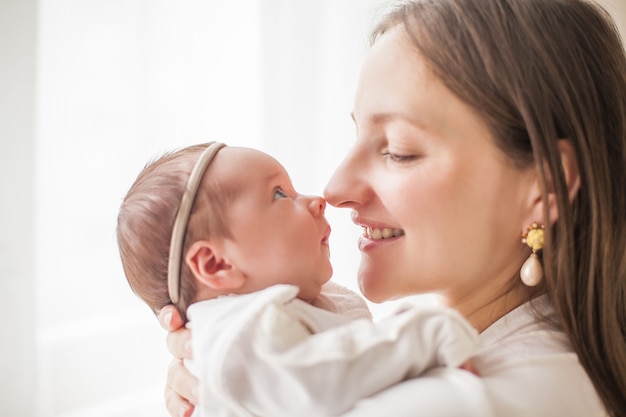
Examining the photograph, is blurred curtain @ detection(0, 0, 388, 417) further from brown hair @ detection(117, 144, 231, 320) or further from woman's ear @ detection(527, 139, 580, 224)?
woman's ear @ detection(527, 139, 580, 224)

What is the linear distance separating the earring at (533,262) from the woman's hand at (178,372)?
0.70 meters

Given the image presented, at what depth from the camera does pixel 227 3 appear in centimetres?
254

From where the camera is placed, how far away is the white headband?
1.21 metres

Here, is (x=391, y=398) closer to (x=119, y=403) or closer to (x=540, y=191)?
(x=540, y=191)

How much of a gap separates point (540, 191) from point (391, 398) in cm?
54

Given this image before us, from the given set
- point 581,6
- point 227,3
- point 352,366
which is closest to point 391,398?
point 352,366

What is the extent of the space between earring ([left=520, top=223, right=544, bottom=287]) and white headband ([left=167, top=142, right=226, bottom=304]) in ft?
2.23

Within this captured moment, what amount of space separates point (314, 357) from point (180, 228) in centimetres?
43

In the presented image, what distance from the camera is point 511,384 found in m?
1.03

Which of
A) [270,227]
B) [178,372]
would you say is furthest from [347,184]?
[178,372]

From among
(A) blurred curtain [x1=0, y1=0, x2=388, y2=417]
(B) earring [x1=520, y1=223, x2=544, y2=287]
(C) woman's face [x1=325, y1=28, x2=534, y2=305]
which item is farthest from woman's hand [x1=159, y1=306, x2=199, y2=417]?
(A) blurred curtain [x1=0, y1=0, x2=388, y2=417]

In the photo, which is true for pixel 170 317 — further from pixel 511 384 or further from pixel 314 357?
pixel 511 384

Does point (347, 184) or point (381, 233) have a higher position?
point (347, 184)

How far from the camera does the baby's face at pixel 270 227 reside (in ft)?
4.05
